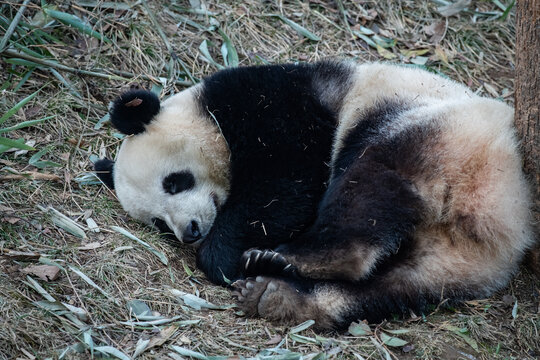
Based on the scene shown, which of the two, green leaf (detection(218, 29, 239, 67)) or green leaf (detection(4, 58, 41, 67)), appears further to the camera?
green leaf (detection(218, 29, 239, 67))

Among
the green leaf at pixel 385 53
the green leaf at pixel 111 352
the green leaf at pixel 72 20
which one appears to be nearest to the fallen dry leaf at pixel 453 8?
the green leaf at pixel 385 53

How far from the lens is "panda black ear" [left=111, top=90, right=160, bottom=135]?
436cm

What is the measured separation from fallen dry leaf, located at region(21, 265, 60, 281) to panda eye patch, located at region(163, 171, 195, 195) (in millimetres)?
1043

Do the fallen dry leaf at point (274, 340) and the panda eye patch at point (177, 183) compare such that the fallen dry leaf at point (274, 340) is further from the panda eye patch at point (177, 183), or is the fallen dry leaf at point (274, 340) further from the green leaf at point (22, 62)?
the green leaf at point (22, 62)

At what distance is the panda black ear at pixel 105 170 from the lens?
15.4 ft

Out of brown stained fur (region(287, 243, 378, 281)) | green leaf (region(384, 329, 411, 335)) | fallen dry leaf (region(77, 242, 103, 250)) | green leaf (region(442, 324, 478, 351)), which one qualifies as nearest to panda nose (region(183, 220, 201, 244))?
fallen dry leaf (region(77, 242, 103, 250))

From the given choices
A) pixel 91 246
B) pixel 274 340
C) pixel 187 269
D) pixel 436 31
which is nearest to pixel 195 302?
pixel 187 269

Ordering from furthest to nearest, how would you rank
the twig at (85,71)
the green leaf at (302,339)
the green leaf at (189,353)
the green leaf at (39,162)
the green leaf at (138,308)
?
the twig at (85,71), the green leaf at (39,162), the green leaf at (138,308), the green leaf at (302,339), the green leaf at (189,353)

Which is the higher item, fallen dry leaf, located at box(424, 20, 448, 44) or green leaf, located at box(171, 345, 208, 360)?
fallen dry leaf, located at box(424, 20, 448, 44)

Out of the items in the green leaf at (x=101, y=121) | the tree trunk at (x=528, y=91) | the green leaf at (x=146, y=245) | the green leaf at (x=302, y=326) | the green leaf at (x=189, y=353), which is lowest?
the green leaf at (x=146, y=245)

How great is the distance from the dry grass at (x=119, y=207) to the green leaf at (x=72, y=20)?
0.10 metres

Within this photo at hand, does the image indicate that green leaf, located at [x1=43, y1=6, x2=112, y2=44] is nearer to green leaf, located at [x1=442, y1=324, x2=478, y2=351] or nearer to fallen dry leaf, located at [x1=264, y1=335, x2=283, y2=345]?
fallen dry leaf, located at [x1=264, y1=335, x2=283, y2=345]

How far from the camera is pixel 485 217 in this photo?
352 cm

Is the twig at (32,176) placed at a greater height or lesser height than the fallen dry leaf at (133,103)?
lesser
